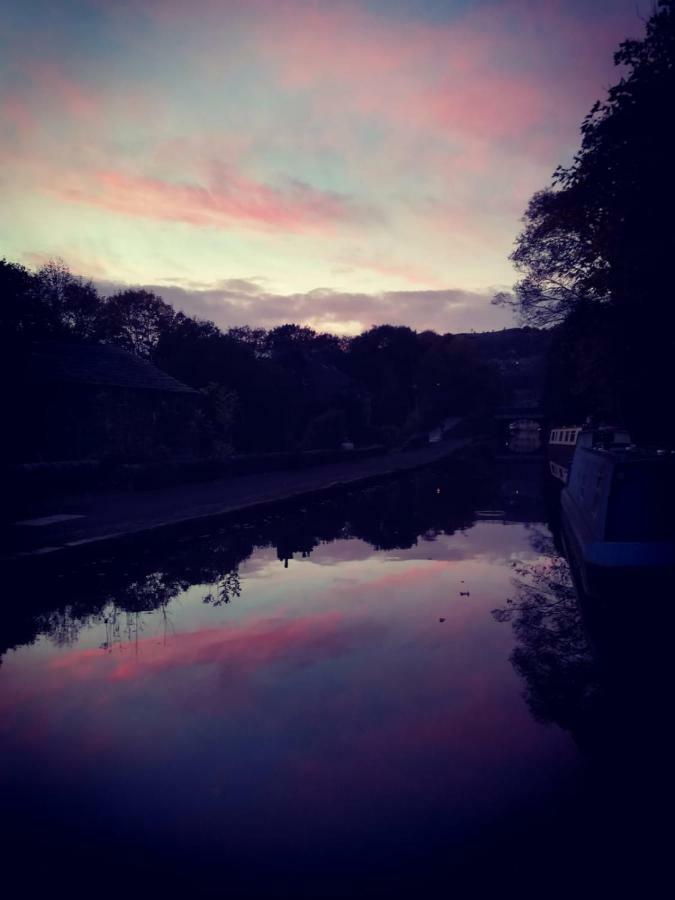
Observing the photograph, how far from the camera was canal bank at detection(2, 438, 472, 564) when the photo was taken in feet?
37.8

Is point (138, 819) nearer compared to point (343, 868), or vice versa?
point (343, 868)

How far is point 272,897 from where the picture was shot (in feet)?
10.6

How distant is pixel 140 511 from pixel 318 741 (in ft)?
38.7

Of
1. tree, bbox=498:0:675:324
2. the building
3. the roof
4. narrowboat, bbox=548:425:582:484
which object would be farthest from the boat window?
the roof

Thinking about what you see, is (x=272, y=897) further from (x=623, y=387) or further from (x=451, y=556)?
(x=623, y=387)

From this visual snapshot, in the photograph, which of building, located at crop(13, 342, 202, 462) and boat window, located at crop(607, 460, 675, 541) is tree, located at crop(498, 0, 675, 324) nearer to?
boat window, located at crop(607, 460, 675, 541)

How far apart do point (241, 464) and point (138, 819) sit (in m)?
22.4

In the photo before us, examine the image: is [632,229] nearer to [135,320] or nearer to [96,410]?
[96,410]

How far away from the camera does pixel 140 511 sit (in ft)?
51.5

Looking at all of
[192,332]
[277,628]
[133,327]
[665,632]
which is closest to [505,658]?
[665,632]

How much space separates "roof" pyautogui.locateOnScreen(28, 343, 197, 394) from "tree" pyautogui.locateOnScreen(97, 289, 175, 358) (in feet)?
103

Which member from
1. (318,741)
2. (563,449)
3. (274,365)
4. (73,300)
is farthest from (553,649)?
(73,300)

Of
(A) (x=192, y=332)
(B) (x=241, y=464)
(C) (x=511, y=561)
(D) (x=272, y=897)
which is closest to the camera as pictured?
(D) (x=272, y=897)

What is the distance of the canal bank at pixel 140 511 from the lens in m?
11.5
